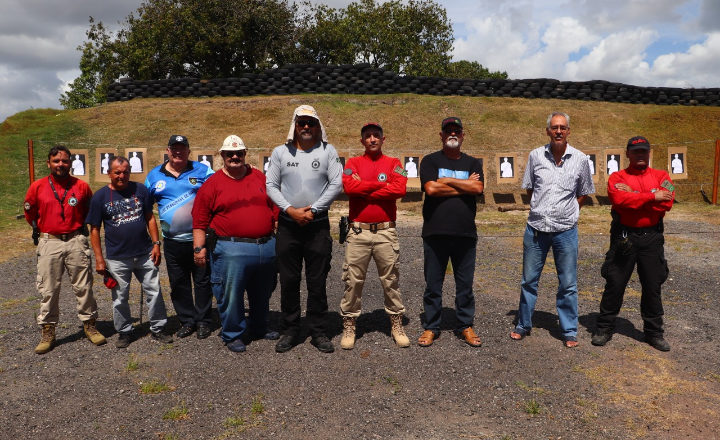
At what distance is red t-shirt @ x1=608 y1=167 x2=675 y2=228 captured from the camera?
4529 mm

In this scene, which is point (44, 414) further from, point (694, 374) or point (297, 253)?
point (694, 374)

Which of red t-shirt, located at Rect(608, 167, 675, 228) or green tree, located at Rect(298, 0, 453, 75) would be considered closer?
red t-shirt, located at Rect(608, 167, 675, 228)

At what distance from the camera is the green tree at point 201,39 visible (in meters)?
26.7

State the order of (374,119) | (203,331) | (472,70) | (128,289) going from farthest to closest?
1. (472,70)
2. (374,119)
3. (203,331)
4. (128,289)

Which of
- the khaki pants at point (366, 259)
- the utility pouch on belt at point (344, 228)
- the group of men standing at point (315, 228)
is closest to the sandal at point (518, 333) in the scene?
the group of men standing at point (315, 228)

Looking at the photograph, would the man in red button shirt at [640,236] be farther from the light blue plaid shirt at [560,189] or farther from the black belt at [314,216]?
the black belt at [314,216]

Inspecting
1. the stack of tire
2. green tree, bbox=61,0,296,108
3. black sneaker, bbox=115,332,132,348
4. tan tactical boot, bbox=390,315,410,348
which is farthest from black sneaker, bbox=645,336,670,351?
green tree, bbox=61,0,296,108

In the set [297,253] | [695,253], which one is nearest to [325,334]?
[297,253]

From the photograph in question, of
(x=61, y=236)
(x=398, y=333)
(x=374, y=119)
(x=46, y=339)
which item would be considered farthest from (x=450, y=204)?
(x=374, y=119)

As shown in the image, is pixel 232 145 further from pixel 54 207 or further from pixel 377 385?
pixel 377 385

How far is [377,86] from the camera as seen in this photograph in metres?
19.8

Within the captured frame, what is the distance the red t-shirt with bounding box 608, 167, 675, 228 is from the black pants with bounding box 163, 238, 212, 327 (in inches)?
173

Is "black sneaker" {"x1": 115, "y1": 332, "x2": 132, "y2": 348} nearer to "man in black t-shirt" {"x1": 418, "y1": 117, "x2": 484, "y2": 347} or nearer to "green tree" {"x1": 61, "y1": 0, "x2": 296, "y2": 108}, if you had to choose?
"man in black t-shirt" {"x1": 418, "y1": 117, "x2": 484, "y2": 347}

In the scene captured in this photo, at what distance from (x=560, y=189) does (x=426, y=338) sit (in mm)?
2070
